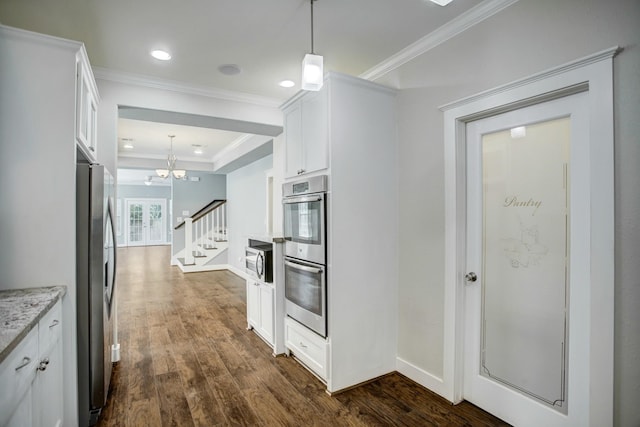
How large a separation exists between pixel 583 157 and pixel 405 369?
2.05m

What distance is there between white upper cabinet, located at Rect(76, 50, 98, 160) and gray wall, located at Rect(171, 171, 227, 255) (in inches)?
260

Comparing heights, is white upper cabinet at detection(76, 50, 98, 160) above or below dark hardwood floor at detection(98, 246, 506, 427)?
above

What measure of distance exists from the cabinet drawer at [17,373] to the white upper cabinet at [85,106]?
3.97 feet

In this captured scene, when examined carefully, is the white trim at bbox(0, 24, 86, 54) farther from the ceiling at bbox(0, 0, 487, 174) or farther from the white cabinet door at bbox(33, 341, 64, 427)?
→ the white cabinet door at bbox(33, 341, 64, 427)

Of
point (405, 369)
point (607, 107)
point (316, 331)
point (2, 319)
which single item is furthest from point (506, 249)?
point (2, 319)

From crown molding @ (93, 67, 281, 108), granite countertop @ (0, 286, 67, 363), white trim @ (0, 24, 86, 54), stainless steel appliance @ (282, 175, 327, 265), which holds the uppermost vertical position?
crown molding @ (93, 67, 281, 108)

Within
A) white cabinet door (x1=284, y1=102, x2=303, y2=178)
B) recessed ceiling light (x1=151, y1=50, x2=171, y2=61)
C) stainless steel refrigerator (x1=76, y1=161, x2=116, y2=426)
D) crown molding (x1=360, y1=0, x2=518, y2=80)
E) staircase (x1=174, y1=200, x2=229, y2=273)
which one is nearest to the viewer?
stainless steel refrigerator (x1=76, y1=161, x2=116, y2=426)

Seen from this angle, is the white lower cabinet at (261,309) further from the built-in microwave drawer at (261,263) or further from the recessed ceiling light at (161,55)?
the recessed ceiling light at (161,55)

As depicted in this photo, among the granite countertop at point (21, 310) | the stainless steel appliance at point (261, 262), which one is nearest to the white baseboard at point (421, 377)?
the stainless steel appliance at point (261, 262)

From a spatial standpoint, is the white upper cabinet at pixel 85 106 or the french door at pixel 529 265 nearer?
the french door at pixel 529 265

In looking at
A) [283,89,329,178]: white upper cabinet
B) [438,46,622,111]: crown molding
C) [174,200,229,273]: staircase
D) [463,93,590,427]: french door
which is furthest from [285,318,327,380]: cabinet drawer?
[174,200,229,273]: staircase

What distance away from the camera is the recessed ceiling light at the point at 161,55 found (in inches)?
108

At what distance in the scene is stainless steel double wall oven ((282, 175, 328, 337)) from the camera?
8.56ft

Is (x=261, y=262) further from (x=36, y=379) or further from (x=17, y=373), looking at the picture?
(x=17, y=373)
